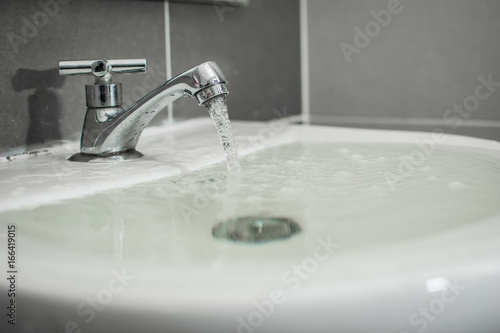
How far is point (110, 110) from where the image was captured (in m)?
0.72

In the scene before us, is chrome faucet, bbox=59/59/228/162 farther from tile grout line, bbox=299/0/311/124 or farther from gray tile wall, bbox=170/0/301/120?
tile grout line, bbox=299/0/311/124

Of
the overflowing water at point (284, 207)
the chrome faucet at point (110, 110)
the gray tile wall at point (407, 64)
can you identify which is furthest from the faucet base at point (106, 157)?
the gray tile wall at point (407, 64)

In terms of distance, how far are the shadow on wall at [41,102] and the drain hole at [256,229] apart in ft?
1.41

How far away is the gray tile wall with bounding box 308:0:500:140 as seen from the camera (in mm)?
1232

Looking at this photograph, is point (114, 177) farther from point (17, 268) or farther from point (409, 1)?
point (409, 1)

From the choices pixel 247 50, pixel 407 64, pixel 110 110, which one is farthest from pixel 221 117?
pixel 407 64

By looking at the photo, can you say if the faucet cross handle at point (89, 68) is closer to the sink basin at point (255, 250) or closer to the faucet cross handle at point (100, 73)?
the faucet cross handle at point (100, 73)

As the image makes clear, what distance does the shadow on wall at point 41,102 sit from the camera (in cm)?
76

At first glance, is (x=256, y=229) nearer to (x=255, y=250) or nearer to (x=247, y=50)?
(x=255, y=250)

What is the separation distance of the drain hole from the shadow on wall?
43 centimetres

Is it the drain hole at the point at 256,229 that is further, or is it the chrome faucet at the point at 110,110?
the chrome faucet at the point at 110,110

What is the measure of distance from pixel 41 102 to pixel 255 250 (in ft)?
1.70

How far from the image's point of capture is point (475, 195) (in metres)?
0.53

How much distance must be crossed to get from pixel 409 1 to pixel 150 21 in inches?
25.1
